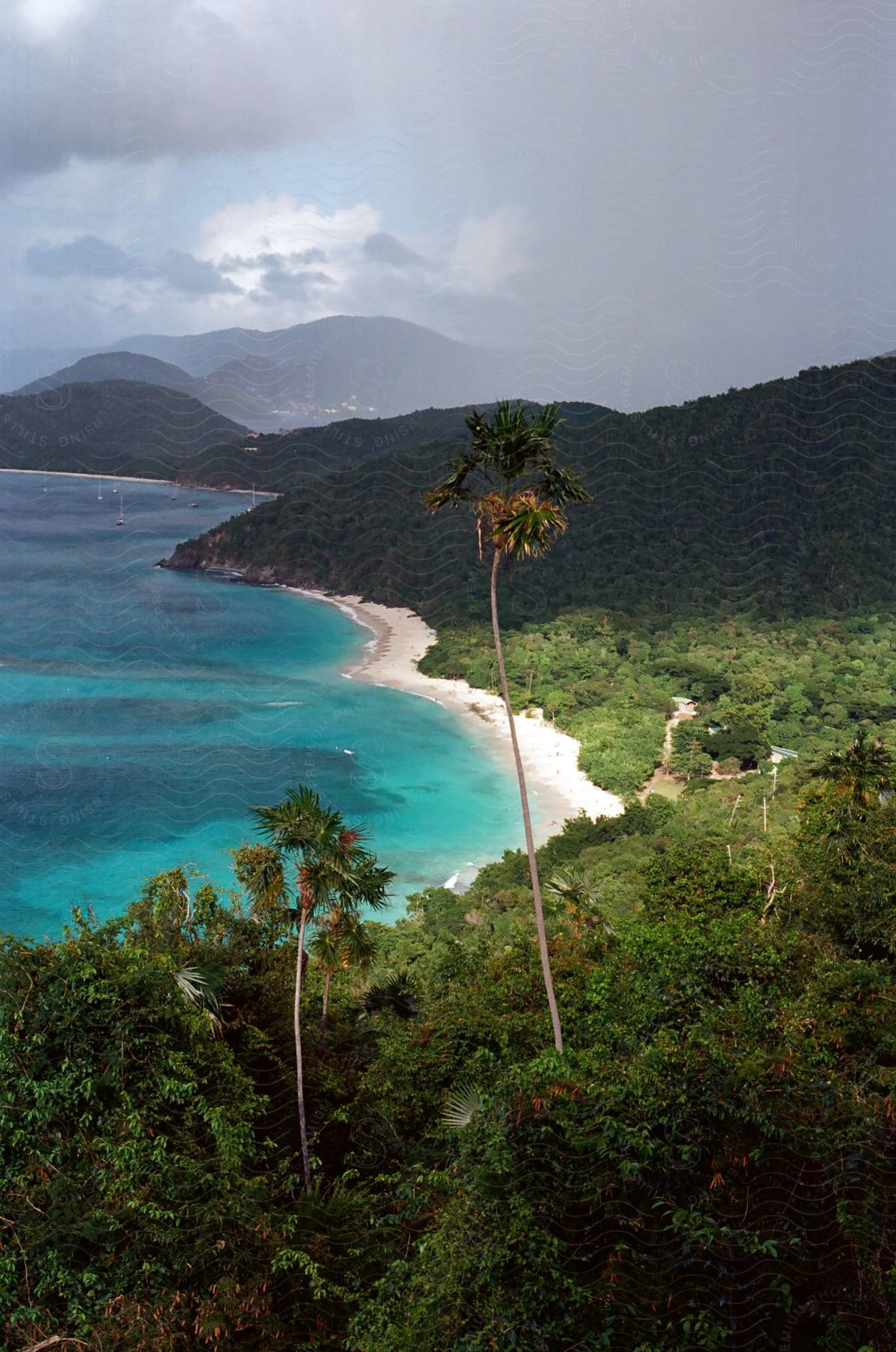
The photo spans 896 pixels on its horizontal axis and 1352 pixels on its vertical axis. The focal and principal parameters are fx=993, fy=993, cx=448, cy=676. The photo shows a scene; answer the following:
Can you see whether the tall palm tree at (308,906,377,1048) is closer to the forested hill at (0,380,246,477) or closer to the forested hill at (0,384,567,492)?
the forested hill at (0,384,567,492)

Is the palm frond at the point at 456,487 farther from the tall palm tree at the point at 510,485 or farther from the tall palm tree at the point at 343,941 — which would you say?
the tall palm tree at the point at 343,941

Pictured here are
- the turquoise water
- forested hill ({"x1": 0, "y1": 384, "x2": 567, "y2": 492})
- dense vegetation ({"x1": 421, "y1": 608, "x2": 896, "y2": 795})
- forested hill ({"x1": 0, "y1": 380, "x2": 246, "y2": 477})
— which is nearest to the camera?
the turquoise water

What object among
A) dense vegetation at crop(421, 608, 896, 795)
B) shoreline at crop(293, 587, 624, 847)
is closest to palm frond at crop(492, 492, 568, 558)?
shoreline at crop(293, 587, 624, 847)

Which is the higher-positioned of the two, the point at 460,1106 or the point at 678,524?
the point at 678,524

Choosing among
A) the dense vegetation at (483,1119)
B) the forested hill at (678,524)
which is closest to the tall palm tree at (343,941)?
the dense vegetation at (483,1119)

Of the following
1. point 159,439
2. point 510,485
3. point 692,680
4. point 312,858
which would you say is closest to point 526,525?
point 510,485

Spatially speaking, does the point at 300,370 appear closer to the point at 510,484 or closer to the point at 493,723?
the point at 493,723

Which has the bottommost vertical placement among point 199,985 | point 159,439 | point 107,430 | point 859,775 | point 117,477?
point 199,985
